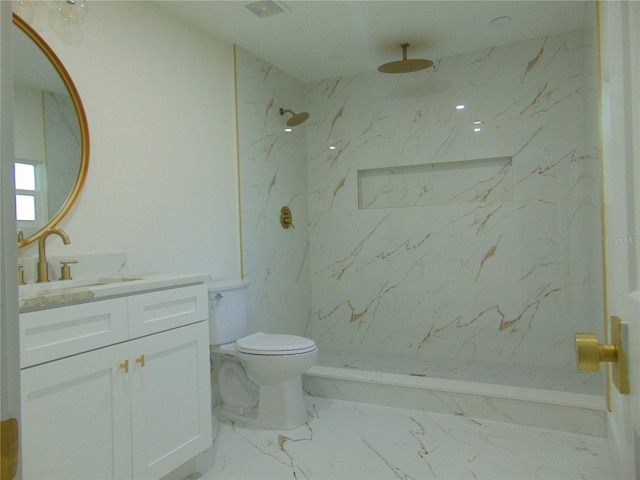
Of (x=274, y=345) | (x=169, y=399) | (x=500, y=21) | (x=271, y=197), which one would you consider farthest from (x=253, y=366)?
(x=500, y=21)

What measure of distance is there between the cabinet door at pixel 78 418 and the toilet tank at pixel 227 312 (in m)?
1.02

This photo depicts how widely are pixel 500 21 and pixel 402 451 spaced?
8.90 feet

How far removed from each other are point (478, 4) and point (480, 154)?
111 centimetres

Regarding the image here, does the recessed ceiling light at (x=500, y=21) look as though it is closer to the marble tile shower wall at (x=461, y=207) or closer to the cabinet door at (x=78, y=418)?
the marble tile shower wall at (x=461, y=207)

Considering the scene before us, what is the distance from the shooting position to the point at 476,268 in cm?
349

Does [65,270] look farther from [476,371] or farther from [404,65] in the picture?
[476,371]

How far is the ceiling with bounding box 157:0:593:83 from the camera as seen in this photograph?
2.67 m

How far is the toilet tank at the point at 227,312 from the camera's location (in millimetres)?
2656

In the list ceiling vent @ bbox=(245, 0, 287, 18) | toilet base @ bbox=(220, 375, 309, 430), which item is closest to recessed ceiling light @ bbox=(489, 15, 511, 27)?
ceiling vent @ bbox=(245, 0, 287, 18)

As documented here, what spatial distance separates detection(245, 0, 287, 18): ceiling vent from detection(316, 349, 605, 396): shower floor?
2.44 metres

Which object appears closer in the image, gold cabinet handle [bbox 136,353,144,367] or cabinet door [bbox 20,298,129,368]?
cabinet door [bbox 20,298,129,368]

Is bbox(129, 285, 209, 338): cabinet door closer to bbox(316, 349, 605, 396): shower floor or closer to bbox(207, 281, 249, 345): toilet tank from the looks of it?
bbox(207, 281, 249, 345): toilet tank

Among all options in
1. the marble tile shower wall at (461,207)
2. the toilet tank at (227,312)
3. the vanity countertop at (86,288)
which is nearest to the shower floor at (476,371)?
the marble tile shower wall at (461,207)

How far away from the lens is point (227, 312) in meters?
2.72
